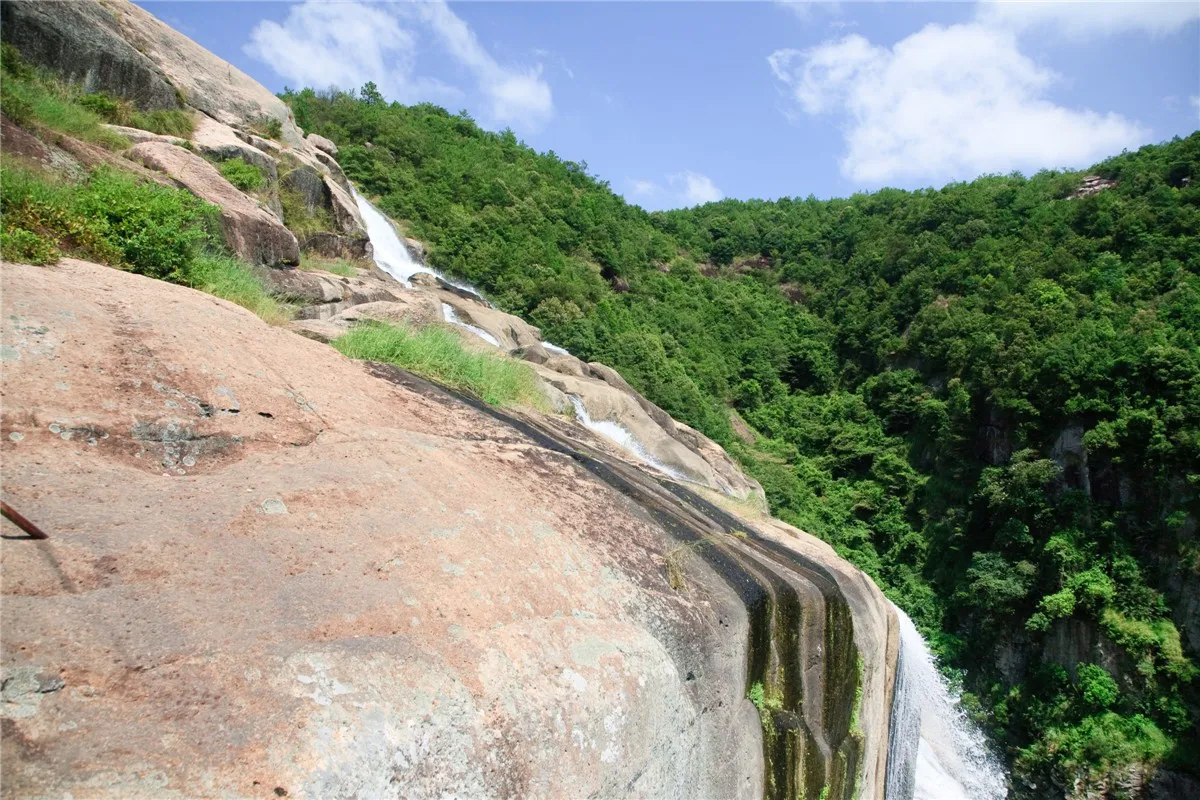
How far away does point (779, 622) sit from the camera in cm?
519

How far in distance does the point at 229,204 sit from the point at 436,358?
5.67 metres

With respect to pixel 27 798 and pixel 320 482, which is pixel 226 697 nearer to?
pixel 27 798

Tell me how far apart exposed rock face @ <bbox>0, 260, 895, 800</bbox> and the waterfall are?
3757 mm

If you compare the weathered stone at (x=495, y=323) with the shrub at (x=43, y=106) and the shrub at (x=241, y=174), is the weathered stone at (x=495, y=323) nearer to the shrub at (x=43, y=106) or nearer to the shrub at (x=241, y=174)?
the shrub at (x=241, y=174)

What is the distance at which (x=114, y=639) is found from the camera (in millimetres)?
2404

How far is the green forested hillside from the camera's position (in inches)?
874

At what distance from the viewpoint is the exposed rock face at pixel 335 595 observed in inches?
92.3

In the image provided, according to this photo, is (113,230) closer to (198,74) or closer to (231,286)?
(231,286)

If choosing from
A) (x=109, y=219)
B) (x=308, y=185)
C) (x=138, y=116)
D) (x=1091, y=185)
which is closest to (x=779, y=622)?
(x=109, y=219)

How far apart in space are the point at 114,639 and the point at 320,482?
146 cm

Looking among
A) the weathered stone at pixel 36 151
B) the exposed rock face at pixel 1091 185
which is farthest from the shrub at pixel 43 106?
the exposed rock face at pixel 1091 185

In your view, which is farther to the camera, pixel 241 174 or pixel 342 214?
pixel 342 214

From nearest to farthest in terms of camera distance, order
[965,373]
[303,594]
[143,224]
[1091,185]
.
→ [303,594] → [143,224] → [965,373] → [1091,185]

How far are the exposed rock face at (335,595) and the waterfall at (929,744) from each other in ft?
12.3
